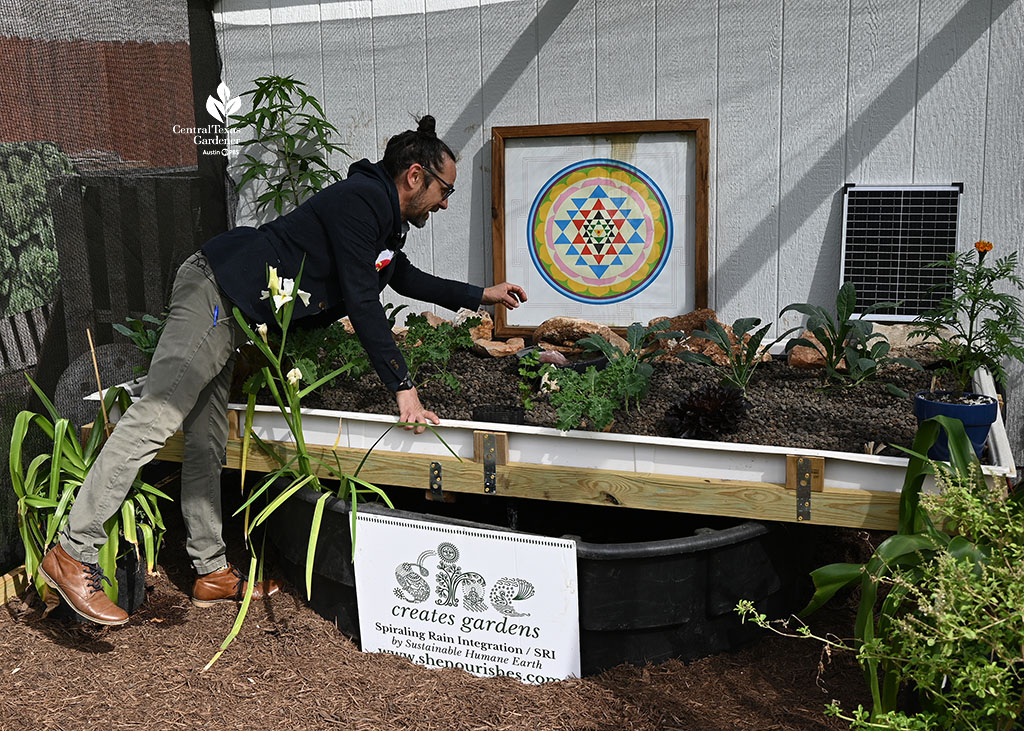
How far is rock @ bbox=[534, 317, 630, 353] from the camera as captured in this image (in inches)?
144

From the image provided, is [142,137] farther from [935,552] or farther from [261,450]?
[935,552]

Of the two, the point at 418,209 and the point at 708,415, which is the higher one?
the point at 418,209

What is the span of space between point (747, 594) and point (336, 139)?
2.82m

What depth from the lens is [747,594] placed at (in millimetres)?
2609

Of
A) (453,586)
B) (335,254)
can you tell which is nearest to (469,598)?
(453,586)

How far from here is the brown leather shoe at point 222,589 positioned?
3.15 m

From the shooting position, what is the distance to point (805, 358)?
335cm

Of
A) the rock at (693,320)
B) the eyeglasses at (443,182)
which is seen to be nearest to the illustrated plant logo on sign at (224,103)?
the eyeglasses at (443,182)

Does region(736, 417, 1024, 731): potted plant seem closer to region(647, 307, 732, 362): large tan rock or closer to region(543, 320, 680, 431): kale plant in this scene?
region(543, 320, 680, 431): kale plant

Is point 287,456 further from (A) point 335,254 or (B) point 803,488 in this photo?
(B) point 803,488

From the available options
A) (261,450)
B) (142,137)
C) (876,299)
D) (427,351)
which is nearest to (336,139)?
(142,137)

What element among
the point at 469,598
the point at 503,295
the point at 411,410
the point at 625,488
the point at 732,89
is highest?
the point at 732,89

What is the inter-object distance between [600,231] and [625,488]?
1.50m

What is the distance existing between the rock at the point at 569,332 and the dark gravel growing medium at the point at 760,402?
0.64 feet
